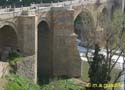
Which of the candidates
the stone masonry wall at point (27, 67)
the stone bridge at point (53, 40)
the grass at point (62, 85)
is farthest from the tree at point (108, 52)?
the stone bridge at point (53, 40)

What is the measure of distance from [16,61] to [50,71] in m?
8.40

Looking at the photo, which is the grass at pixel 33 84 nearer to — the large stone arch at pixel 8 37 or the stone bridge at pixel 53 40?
the stone bridge at pixel 53 40

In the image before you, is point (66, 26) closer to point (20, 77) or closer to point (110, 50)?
point (110, 50)

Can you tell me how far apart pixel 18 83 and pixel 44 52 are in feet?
34.6

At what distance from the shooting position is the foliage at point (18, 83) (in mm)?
23859

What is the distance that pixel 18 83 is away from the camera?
81.3ft

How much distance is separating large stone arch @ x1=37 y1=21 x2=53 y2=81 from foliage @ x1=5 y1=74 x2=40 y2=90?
7901mm

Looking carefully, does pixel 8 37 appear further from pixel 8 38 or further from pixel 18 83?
pixel 18 83

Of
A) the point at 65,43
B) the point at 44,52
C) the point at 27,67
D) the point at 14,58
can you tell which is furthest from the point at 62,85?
the point at 44,52

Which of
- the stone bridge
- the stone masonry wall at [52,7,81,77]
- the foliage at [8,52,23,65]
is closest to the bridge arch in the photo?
the stone bridge

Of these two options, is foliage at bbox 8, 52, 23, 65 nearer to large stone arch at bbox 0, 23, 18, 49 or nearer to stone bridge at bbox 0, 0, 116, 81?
stone bridge at bbox 0, 0, 116, 81

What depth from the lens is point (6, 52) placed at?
28.3 m

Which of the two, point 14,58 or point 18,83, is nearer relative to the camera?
point 18,83

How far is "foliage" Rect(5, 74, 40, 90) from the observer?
23859 mm
